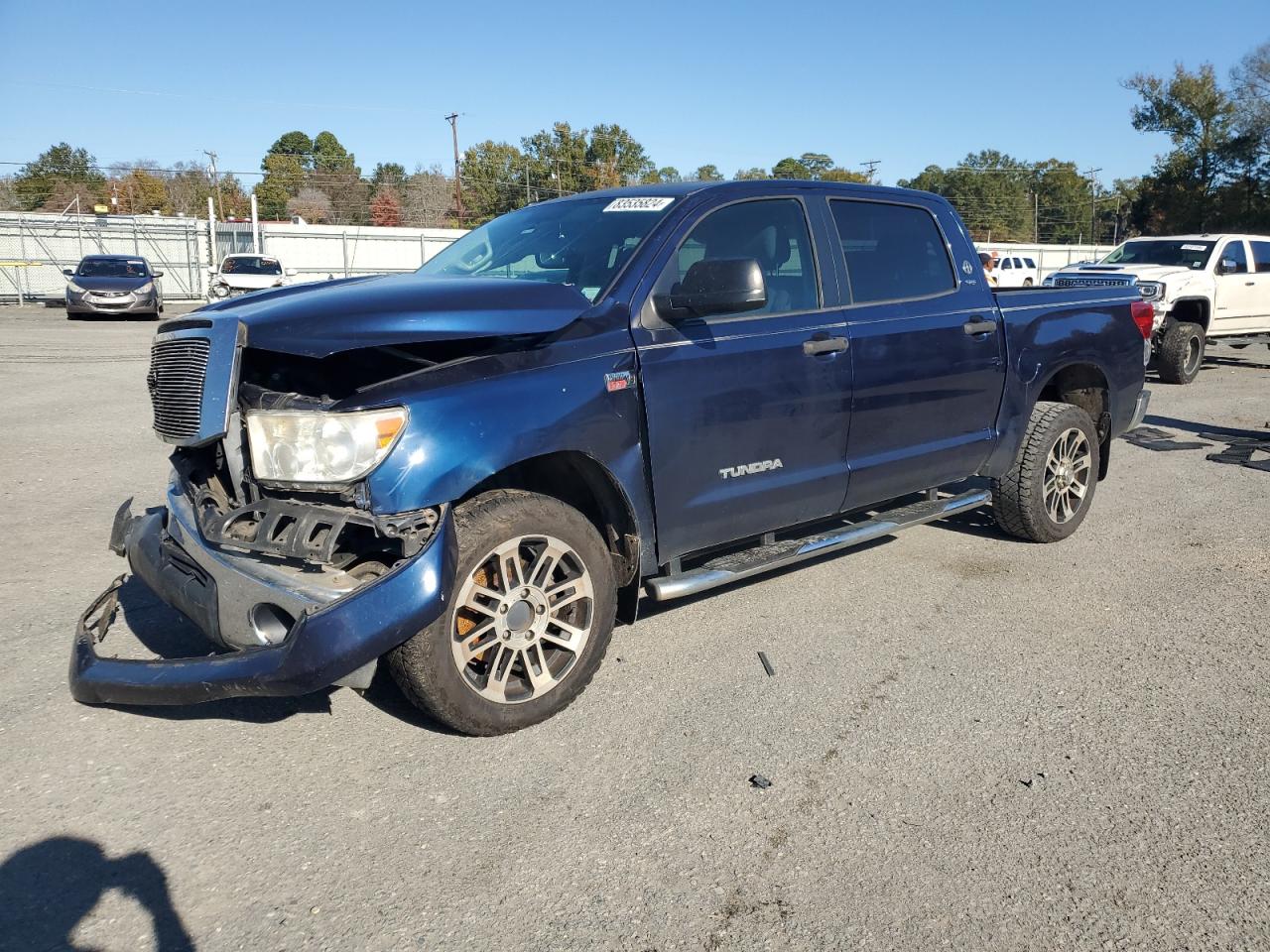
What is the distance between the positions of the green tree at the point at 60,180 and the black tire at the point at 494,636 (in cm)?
5058

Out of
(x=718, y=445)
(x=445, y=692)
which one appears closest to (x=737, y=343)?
(x=718, y=445)

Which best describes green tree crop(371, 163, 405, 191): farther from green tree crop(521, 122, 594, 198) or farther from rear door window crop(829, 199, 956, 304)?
rear door window crop(829, 199, 956, 304)

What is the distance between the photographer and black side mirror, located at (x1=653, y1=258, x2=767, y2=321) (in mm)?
3686

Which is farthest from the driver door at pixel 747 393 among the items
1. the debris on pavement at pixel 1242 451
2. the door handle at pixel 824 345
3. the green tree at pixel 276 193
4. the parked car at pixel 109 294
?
the green tree at pixel 276 193

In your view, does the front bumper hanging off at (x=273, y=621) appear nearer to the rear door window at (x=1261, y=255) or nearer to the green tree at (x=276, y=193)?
the rear door window at (x=1261, y=255)

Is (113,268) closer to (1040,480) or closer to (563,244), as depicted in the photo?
(563,244)

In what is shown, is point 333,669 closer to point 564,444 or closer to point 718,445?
point 564,444

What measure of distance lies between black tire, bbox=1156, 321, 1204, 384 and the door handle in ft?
35.9

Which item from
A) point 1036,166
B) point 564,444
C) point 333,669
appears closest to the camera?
point 333,669

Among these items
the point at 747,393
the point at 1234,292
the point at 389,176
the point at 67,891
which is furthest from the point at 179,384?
the point at 389,176

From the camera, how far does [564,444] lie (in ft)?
11.3

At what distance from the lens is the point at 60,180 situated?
6044cm

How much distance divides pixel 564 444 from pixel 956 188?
3576 inches

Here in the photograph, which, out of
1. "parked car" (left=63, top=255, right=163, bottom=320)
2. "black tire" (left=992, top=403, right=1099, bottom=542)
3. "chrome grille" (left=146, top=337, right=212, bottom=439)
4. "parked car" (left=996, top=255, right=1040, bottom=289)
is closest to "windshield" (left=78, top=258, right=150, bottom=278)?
"parked car" (left=63, top=255, right=163, bottom=320)
